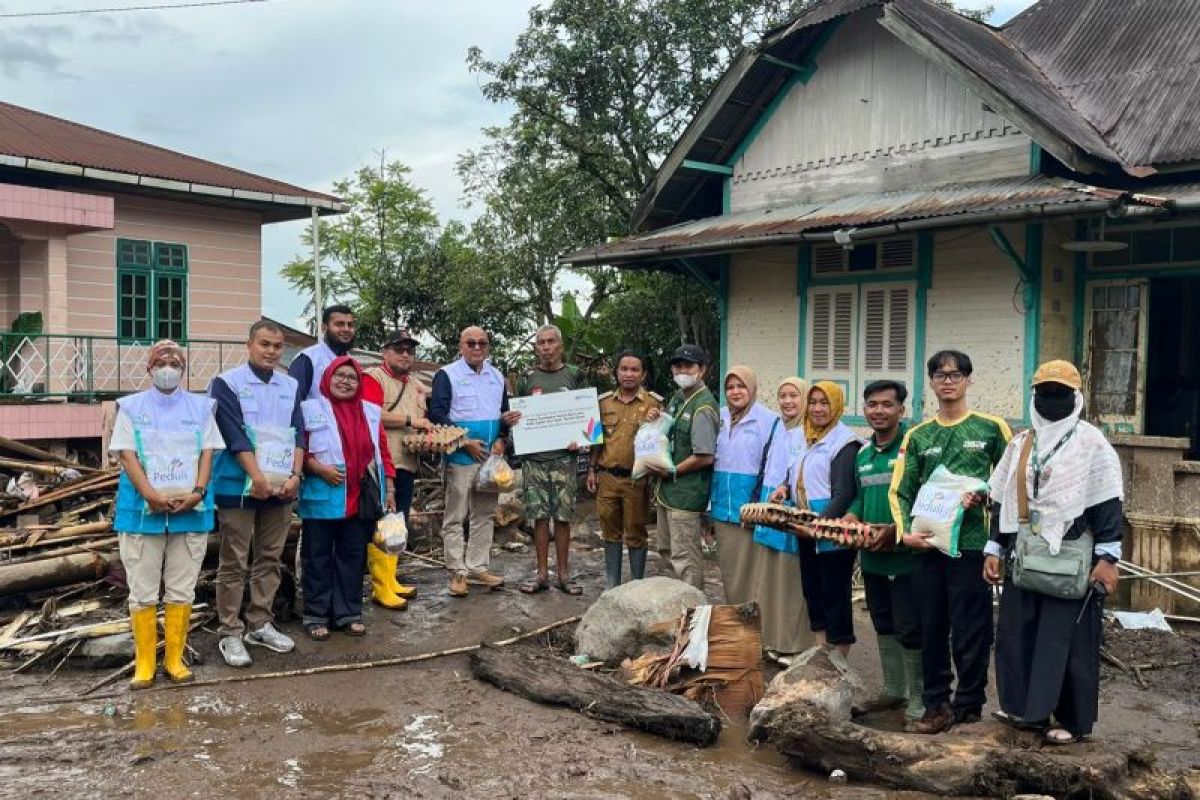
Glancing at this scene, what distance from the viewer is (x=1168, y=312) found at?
1120cm

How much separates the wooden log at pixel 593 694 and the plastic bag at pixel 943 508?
4.67 ft

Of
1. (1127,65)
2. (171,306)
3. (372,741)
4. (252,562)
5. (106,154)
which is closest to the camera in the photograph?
(372,741)

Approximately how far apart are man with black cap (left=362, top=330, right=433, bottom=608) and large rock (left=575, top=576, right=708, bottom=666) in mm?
1650

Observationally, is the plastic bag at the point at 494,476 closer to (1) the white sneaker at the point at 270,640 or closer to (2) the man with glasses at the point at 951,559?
(1) the white sneaker at the point at 270,640

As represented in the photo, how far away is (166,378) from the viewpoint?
5754mm

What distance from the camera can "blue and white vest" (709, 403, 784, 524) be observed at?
6.50 m

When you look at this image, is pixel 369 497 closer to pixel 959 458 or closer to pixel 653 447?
pixel 653 447

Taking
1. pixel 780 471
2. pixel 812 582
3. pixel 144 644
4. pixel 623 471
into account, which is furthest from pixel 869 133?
pixel 144 644

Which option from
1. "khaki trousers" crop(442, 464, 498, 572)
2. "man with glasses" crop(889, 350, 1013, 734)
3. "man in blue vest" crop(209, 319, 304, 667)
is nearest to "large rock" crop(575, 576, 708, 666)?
"khaki trousers" crop(442, 464, 498, 572)

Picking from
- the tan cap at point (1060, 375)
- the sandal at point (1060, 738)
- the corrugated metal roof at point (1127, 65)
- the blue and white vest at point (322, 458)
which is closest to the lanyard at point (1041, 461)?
the tan cap at point (1060, 375)

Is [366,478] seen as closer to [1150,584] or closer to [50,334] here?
[1150,584]

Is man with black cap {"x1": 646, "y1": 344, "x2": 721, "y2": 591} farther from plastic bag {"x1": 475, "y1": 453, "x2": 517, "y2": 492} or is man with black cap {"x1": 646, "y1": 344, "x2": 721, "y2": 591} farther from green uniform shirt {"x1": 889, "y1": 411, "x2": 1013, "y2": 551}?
green uniform shirt {"x1": 889, "y1": 411, "x2": 1013, "y2": 551}

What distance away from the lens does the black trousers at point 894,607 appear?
17.3 feet

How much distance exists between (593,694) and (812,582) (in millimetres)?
1471
